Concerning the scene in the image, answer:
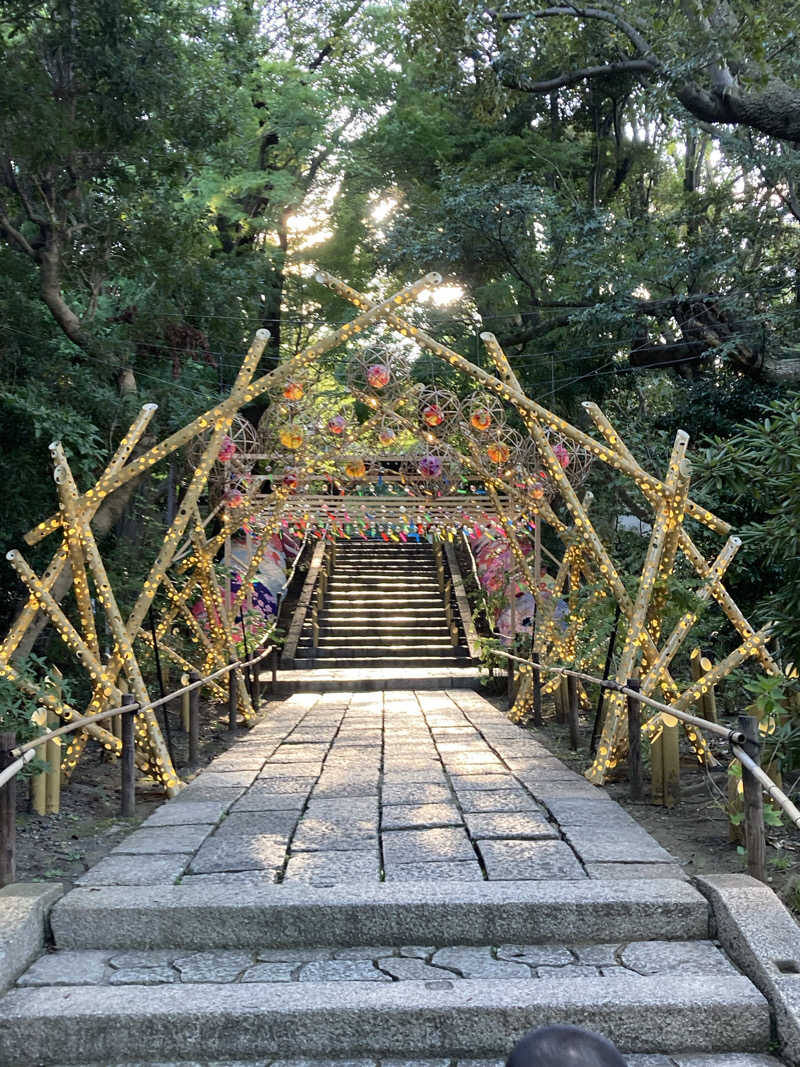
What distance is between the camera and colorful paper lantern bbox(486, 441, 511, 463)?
9492 millimetres

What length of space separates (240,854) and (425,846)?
0.85 meters

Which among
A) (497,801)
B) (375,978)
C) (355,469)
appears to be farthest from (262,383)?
(355,469)

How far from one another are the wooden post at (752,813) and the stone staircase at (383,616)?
10177mm

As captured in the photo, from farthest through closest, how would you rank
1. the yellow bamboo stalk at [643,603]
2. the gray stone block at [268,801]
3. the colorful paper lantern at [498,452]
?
1. the colorful paper lantern at [498,452]
2. the yellow bamboo stalk at [643,603]
3. the gray stone block at [268,801]

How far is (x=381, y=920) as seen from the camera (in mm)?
3668

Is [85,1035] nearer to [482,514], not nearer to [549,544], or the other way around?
[482,514]

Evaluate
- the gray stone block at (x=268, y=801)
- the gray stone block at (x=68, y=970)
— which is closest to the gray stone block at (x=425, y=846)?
the gray stone block at (x=268, y=801)

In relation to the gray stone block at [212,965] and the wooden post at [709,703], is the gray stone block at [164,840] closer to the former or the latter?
the gray stone block at [212,965]

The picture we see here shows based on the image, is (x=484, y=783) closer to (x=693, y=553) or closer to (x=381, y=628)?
(x=693, y=553)

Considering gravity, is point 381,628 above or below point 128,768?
below

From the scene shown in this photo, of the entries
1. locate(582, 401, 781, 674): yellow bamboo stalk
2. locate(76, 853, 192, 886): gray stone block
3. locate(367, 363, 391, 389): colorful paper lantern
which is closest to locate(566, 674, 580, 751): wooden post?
locate(582, 401, 781, 674): yellow bamboo stalk

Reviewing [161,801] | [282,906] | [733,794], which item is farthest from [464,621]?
[282,906]

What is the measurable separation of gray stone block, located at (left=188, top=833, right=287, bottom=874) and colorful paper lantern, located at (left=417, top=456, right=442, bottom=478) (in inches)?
305

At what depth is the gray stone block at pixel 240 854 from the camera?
4.26 meters
